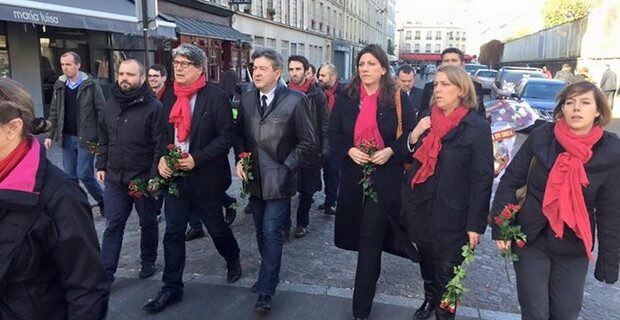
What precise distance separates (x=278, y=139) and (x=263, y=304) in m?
1.28

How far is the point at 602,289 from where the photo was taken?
14.1ft

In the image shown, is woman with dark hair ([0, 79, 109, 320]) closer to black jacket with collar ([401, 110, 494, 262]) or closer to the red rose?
black jacket with collar ([401, 110, 494, 262])

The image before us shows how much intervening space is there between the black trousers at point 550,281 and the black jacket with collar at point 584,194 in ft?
0.20

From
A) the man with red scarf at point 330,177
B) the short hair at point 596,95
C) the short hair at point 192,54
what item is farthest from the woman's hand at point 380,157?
the man with red scarf at point 330,177

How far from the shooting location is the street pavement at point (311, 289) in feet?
12.4

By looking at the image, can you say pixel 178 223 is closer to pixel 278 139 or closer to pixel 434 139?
pixel 278 139

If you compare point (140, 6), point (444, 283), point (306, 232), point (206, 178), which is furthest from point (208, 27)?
point (444, 283)

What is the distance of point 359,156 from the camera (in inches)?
129

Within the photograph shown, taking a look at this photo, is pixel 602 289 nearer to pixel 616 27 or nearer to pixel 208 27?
pixel 208 27

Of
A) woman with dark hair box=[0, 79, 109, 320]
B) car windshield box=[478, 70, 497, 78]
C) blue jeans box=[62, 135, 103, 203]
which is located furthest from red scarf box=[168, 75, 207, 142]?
car windshield box=[478, 70, 497, 78]

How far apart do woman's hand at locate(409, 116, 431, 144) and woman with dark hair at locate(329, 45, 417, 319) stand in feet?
0.36

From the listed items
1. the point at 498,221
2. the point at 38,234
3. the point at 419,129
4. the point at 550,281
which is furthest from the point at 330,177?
the point at 38,234

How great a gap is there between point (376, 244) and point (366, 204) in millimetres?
300

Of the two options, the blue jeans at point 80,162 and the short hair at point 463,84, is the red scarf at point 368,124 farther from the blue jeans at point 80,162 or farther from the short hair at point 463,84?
the blue jeans at point 80,162
